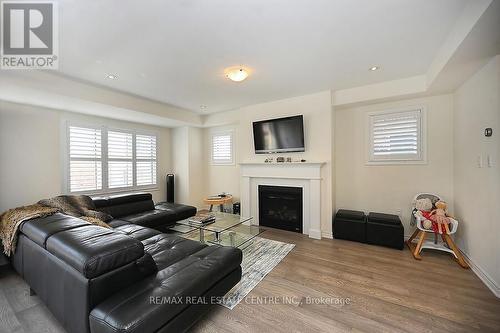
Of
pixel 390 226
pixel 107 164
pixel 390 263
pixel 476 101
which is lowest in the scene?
pixel 390 263

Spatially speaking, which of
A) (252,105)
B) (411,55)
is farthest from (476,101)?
(252,105)

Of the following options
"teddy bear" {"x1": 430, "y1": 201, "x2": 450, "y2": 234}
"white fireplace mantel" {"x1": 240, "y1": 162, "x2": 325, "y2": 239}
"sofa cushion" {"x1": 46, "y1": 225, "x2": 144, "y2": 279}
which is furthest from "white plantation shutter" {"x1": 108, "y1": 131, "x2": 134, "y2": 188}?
"teddy bear" {"x1": 430, "y1": 201, "x2": 450, "y2": 234}

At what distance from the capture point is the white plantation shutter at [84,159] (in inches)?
153

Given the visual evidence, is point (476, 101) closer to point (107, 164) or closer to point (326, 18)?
point (326, 18)

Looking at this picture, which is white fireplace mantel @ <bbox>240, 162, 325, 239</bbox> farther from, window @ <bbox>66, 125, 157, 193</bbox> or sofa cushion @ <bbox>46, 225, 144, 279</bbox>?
sofa cushion @ <bbox>46, 225, 144, 279</bbox>

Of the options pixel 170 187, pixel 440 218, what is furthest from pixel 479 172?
pixel 170 187

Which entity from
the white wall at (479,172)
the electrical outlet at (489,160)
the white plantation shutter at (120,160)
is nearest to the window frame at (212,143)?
the white plantation shutter at (120,160)

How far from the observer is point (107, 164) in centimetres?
439

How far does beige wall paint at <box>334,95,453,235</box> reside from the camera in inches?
121

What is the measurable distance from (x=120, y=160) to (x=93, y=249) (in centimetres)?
399

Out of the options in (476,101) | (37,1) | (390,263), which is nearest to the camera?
(37,1)

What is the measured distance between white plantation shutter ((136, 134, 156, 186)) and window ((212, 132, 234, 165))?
1550mm

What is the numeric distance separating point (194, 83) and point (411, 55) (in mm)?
2892
